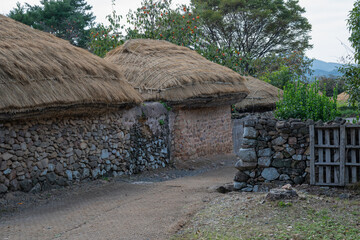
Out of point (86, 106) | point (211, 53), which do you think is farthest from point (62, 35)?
point (86, 106)

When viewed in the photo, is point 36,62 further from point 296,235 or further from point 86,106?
point 296,235

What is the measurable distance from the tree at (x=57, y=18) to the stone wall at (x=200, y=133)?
1223cm

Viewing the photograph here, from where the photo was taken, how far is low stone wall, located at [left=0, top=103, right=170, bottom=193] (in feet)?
26.9

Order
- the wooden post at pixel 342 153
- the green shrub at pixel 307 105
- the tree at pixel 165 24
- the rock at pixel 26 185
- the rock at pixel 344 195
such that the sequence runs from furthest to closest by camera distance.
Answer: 1. the tree at pixel 165 24
2. the green shrub at pixel 307 105
3. the rock at pixel 26 185
4. the wooden post at pixel 342 153
5. the rock at pixel 344 195

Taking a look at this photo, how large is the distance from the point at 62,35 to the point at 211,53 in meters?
10.1

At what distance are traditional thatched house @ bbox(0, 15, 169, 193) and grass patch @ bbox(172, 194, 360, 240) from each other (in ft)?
12.6

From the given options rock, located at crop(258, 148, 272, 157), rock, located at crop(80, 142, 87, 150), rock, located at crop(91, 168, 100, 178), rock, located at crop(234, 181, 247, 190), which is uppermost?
rock, located at crop(80, 142, 87, 150)

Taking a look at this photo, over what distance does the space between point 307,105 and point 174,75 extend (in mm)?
5093

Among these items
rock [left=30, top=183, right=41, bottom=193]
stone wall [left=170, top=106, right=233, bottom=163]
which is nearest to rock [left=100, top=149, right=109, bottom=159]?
rock [left=30, top=183, right=41, bottom=193]

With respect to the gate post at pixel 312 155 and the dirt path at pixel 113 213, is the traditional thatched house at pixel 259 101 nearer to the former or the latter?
the dirt path at pixel 113 213

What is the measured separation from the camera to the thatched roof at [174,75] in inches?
492

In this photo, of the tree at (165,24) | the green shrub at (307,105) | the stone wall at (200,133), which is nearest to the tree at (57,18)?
the tree at (165,24)

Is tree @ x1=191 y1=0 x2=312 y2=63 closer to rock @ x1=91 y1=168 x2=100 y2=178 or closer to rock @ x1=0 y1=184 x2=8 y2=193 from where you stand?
rock @ x1=91 y1=168 x2=100 y2=178

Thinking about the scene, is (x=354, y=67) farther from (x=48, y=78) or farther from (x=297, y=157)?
(x=48, y=78)
